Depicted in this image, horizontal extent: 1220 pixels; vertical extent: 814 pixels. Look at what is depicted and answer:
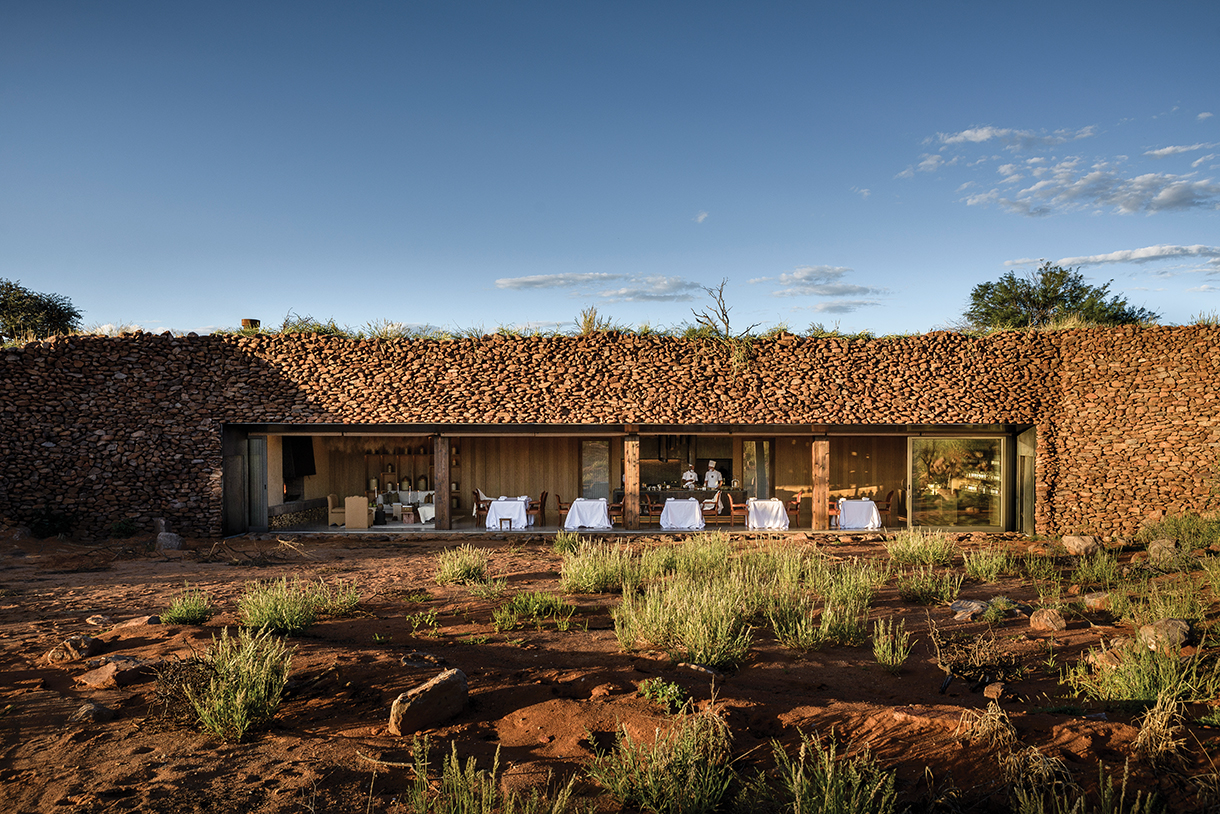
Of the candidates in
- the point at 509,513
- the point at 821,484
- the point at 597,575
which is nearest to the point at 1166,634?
the point at 597,575

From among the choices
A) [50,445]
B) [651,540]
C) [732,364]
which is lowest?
[651,540]

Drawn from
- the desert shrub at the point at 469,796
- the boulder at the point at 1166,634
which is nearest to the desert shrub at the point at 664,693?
the desert shrub at the point at 469,796

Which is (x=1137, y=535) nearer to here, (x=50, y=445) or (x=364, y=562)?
(x=364, y=562)

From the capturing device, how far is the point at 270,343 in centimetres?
1295

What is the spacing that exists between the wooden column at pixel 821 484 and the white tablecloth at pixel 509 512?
579 cm

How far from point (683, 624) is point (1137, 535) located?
10.8m

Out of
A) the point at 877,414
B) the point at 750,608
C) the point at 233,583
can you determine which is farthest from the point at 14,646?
the point at 877,414

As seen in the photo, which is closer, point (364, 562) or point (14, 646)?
point (14, 646)

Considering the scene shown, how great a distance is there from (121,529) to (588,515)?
28.6 feet

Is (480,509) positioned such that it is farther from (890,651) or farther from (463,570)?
(890,651)

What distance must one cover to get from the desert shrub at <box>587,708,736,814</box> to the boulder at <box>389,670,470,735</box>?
3.32 ft

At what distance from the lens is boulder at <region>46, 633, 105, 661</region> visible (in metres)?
5.11

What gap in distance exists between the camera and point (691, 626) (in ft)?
17.4

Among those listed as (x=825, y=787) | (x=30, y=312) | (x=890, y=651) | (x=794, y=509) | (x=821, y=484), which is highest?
(x=30, y=312)
